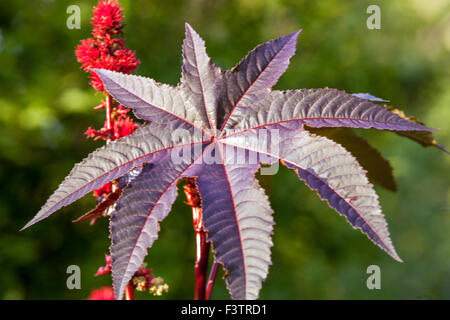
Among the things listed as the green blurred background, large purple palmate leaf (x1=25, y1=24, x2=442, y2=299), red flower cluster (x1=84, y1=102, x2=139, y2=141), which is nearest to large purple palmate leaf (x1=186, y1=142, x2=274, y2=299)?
large purple palmate leaf (x1=25, y1=24, x2=442, y2=299)

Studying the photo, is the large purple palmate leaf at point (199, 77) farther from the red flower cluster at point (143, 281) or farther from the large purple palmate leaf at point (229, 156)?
the red flower cluster at point (143, 281)

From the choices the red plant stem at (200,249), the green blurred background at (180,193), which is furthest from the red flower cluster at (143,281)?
the green blurred background at (180,193)

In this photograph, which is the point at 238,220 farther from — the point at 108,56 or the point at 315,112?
the point at 108,56

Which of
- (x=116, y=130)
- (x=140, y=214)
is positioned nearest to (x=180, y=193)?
(x=116, y=130)

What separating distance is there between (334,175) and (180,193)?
2.01m

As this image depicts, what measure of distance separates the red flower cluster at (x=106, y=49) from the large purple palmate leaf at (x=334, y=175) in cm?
22

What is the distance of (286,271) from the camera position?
3.46 meters

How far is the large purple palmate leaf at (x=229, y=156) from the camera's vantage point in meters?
0.49

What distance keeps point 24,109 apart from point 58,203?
68.0 inches

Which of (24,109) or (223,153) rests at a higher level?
(24,109)

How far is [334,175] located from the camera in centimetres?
53

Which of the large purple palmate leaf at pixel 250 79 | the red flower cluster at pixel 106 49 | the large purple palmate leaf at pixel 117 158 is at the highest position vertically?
the red flower cluster at pixel 106 49
